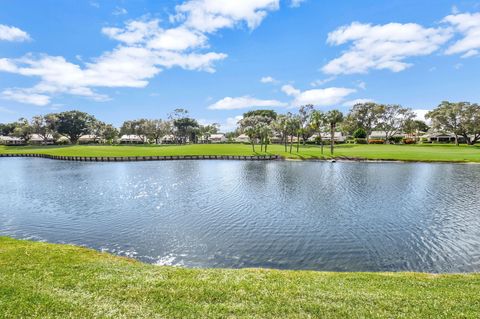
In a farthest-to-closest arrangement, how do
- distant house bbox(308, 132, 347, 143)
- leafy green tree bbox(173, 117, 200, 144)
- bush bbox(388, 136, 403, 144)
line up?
leafy green tree bbox(173, 117, 200, 144), distant house bbox(308, 132, 347, 143), bush bbox(388, 136, 403, 144)

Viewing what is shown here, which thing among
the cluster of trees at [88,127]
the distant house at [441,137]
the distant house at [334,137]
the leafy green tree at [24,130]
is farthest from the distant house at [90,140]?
the distant house at [441,137]

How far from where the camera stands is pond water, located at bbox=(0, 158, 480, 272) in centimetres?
1831

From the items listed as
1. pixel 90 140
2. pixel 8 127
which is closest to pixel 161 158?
pixel 90 140

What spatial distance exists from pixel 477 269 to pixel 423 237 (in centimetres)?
515

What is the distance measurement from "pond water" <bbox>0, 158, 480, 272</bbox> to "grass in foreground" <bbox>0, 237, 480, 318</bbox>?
4.54 meters

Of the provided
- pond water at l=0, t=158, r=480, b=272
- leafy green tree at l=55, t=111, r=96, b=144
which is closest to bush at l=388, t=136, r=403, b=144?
pond water at l=0, t=158, r=480, b=272

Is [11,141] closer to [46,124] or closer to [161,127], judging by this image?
[46,124]

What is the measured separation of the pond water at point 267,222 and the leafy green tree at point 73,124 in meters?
140

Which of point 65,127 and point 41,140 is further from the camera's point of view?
point 41,140

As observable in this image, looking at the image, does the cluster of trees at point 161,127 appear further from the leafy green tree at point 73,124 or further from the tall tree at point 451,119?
the tall tree at point 451,119

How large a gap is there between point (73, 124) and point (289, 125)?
132 metres

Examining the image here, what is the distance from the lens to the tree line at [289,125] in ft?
396

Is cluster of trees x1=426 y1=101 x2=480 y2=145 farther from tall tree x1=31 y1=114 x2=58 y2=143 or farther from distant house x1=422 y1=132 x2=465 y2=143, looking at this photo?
tall tree x1=31 y1=114 x2=58 y2=143

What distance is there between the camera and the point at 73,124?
166750 millimetres
